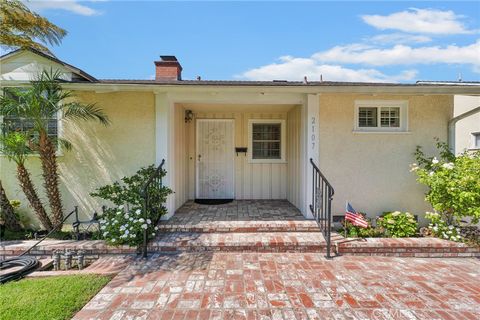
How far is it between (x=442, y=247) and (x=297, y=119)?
3.37 metres

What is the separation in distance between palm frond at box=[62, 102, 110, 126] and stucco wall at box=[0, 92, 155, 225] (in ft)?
0.34

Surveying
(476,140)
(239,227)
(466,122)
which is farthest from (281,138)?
(466,122)

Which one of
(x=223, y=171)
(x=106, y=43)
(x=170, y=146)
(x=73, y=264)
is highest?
(x=106, y=43)

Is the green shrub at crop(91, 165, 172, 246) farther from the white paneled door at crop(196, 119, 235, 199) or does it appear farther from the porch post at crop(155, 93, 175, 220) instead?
Result: the white paneled door at crop(196, 119, 235, 199)

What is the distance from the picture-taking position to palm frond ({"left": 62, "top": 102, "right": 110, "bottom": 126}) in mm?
4312

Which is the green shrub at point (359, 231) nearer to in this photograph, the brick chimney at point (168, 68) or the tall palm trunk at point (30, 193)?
the tall palm trunk at point (30, 193)

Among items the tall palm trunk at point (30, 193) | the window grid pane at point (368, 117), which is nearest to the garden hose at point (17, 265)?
the tall palm trunk at point (30, 193)

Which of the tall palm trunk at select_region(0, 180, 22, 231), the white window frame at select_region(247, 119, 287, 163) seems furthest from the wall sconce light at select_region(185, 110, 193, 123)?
the tall palm trunk at select_region(0, 180, 22, 231)

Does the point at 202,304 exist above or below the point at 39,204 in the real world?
below

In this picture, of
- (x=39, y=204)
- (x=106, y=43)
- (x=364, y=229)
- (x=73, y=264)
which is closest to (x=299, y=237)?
(x=364, y=229)

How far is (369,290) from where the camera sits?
2.82 m

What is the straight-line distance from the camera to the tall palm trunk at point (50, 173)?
Result: 13.6 feet

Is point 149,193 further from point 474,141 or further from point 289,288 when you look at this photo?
point 474,141

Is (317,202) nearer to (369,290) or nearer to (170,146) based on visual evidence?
(369,290)
